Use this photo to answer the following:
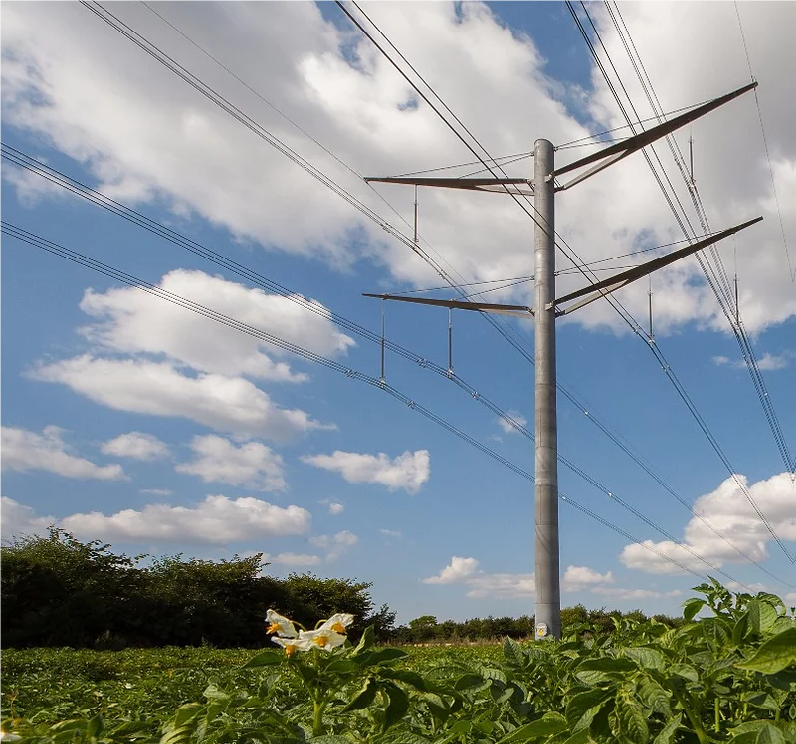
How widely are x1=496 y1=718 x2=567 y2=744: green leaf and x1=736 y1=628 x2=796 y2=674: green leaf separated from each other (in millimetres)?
261

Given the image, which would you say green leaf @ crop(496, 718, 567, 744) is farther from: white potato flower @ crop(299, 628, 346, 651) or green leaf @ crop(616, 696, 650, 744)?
white potato flower @ crop(299, 628, 346, 651)

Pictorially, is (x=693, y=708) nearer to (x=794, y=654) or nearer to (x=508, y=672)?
(x=794, y=654)

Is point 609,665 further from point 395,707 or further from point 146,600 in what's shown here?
point 146,600

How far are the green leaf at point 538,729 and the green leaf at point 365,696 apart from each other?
0.22 metres

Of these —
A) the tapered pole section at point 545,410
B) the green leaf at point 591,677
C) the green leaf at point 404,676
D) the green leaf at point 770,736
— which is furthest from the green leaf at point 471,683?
the tapered pole section at point 545,410

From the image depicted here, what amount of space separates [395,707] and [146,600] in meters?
14.1

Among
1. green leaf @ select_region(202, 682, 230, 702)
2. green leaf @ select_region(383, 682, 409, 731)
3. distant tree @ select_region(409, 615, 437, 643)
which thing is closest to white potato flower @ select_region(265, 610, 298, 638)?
green leaf @ select_region(202, 682, 230, 702)

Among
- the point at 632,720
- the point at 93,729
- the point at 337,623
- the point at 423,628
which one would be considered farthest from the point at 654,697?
the point at 423,628

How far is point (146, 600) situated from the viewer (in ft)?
46.0

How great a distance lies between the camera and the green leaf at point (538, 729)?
0.98 metres

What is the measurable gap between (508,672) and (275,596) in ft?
51.2

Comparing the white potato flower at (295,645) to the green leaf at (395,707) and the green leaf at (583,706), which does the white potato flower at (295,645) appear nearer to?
the green leaf at (395,707)

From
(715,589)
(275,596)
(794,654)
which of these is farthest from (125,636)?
(794,654)

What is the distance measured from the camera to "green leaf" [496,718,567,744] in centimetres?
98
